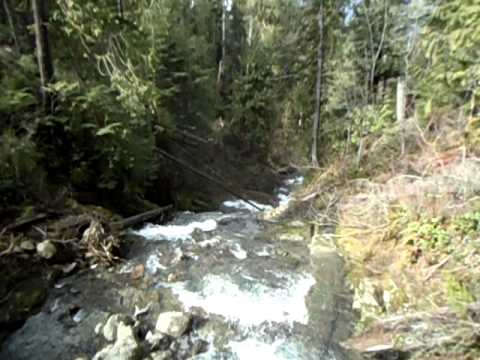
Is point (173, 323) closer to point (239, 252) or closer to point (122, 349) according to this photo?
point (122, 349)

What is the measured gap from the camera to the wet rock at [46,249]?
5496 millimetres

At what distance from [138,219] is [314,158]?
271 inches

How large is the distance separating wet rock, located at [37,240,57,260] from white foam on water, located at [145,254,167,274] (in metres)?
1.55

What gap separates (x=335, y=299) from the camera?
505cm

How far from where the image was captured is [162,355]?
3844 millimetres

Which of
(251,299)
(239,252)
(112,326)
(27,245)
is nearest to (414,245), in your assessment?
(251,299)

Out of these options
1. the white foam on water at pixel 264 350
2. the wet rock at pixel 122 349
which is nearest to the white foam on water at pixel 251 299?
the white foam on water at pixel 264 350

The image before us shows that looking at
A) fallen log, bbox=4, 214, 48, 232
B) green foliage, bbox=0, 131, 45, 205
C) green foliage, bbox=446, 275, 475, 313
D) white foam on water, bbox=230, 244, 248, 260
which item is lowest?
white foam on water, bbox=230, 244, 248, 260

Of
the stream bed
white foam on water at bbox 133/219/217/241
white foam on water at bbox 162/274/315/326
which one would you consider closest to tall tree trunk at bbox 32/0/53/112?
white foam on water at bbox 133/219/217/241

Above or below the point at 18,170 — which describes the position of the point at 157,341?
below

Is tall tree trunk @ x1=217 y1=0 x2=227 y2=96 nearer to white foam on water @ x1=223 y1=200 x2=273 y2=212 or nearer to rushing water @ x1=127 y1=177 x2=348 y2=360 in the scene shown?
white foam on water @ x1=223 y1=200 x2=273 y2=212

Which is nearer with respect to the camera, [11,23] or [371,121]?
[11,23]

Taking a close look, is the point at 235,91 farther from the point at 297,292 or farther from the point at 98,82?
the point at 297,292

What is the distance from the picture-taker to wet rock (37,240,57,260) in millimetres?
5496
